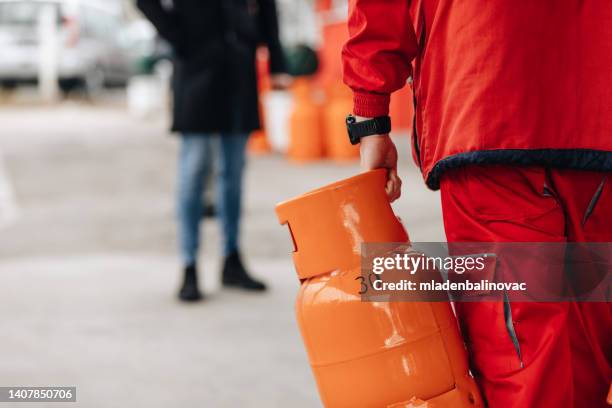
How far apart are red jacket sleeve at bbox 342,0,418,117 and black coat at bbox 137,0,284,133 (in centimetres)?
250

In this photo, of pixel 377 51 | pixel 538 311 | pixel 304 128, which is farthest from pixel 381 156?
pixel 304 128

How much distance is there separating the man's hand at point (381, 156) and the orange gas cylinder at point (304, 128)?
8.21 meters

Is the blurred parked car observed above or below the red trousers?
below

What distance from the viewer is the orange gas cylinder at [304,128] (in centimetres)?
1030

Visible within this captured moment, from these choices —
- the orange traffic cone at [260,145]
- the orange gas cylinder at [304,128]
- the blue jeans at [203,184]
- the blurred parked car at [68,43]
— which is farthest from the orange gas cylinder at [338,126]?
the blurred parked car at [68,43]

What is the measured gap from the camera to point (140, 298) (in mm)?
4652

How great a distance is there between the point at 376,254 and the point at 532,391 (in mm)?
433

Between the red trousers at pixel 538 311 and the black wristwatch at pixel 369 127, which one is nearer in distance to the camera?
the red trousers at pixel 538 311

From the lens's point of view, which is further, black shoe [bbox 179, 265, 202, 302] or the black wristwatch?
black shoe [bbox 179, 265, 202, 302]

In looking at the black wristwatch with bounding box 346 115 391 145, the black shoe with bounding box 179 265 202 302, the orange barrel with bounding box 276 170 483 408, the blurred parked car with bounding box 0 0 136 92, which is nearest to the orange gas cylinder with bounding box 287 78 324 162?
the black shoe with bounding box 179 265 202 302

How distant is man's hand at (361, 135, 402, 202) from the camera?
6.72 feet

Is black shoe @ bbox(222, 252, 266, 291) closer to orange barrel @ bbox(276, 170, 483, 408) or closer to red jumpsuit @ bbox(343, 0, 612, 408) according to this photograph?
orange barrel @ bbox(276, 170, 483, 408)

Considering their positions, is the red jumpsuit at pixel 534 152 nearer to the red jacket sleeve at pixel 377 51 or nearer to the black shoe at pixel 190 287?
the red jacket sleeve at pixel 377 51

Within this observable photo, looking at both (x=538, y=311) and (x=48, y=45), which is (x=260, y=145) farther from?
(x=538, y=311)
